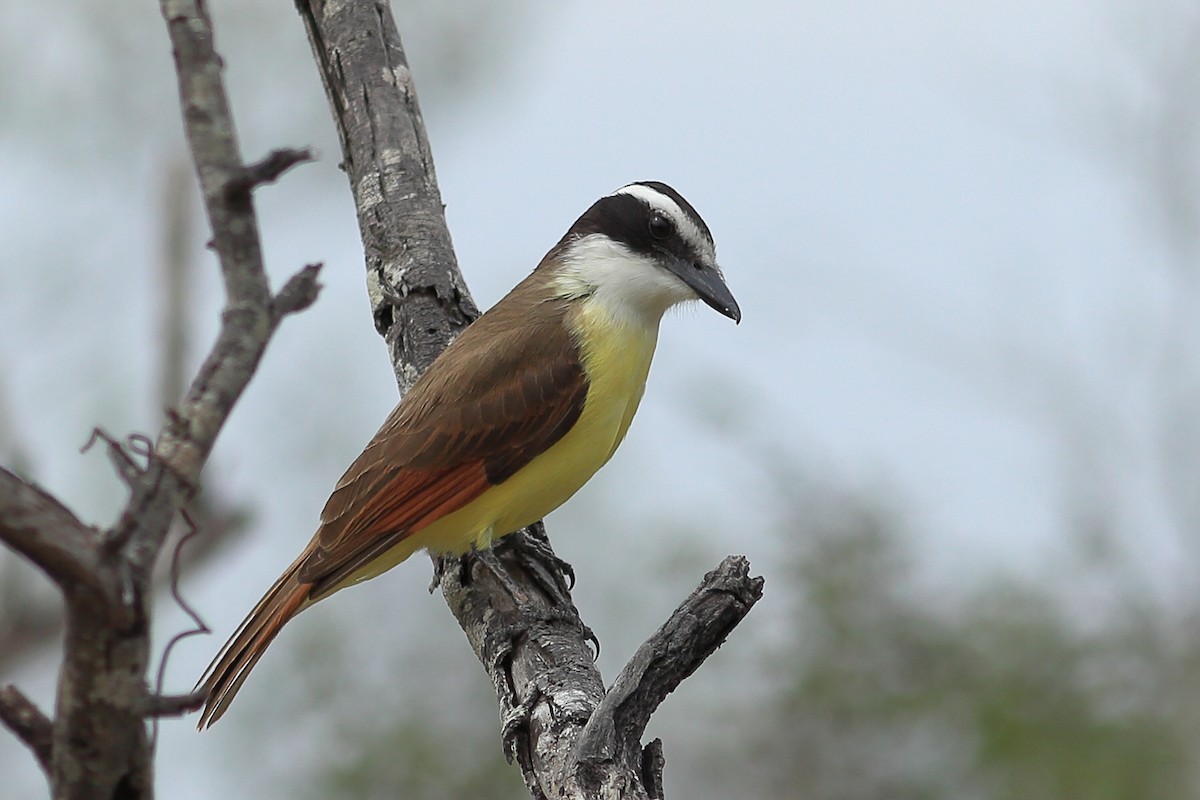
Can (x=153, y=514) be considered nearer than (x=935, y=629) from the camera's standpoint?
Yes

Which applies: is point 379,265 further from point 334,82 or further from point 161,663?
point 161,663

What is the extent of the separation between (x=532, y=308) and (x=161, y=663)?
3.09 m

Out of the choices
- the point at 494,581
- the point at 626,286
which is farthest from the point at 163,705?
the point at 626,286

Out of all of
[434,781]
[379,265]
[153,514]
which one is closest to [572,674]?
[379,265]

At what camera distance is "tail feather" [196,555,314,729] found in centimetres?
390

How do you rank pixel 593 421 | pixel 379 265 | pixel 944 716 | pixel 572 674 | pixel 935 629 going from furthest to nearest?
pixel 935 629 < pixel 944 716 < pixel 379 265 < pixel 593 421 < pixel 572 674

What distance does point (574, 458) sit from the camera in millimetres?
4488

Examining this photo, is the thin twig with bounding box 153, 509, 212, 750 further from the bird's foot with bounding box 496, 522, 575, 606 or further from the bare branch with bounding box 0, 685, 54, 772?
the bird's foot with bounding box 496, 522, 575, 606

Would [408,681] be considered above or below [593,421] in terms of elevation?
above

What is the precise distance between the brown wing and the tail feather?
124 mm

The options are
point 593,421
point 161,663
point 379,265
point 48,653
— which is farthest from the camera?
point 48,653

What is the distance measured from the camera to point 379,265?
16.2ft

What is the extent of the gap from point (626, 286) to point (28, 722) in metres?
3.28

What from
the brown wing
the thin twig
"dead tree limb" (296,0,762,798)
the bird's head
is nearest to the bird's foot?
"dead tree limb" (296,0,762,798)
